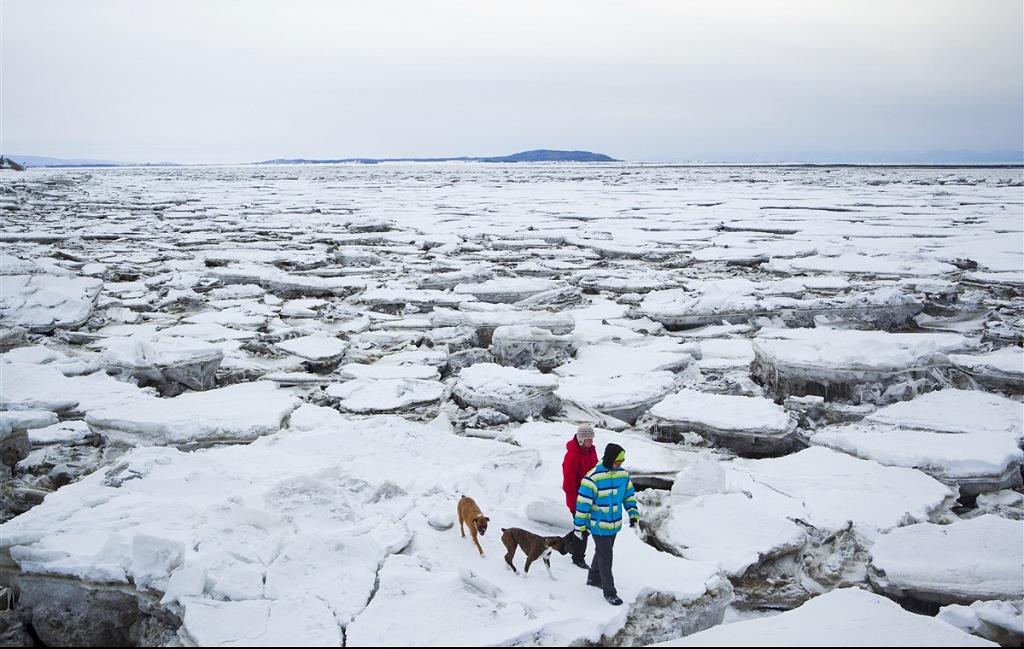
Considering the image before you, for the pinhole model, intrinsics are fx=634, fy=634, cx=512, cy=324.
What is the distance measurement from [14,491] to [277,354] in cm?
251

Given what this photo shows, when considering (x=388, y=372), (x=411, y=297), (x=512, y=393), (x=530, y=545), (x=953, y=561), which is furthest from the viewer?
(x=411, y=297)

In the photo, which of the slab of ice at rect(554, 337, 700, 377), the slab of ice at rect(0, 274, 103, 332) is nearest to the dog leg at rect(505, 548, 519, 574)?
the slab of ice at rect(554, 337, 700, 377)

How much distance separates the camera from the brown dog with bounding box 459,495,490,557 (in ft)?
8.63

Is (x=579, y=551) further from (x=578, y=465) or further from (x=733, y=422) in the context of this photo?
(x=733, y=422)

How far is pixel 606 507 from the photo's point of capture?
237cm

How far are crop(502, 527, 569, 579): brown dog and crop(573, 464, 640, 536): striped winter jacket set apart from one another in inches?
6.0

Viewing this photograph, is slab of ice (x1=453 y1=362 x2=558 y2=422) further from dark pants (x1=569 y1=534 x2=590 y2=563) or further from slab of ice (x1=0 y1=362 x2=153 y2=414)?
slab of ice (x1=0 y1=362 x2=153 y2=414)

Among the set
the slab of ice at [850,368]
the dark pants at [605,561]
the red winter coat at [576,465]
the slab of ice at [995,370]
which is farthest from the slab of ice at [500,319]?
the dark pants at [605,561]

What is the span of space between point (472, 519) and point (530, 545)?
1.00 ft

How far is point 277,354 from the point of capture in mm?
5719

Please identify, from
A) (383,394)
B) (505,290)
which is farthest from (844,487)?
(505,290)

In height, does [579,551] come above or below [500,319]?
below

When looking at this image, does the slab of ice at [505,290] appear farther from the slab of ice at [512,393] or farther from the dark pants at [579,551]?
the dark pants at [579,551]

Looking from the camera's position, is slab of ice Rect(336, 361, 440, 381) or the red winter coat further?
slab of ice Rect(336, 361, 440, 381)
